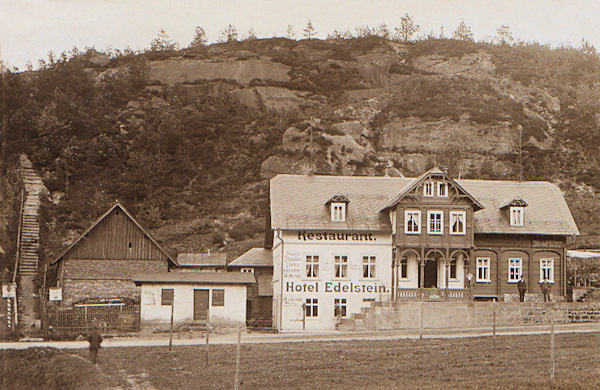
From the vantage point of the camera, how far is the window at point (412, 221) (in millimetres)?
44344

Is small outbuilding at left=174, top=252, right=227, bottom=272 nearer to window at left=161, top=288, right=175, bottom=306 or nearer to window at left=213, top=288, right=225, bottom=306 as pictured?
window at left=213, top=288, right=225, bottom=306

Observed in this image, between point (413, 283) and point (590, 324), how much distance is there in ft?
33.5

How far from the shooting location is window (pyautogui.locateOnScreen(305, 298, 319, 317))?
44.4 metres

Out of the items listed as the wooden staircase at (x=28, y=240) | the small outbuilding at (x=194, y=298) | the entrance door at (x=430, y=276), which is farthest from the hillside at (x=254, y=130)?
the entrance door at (x=430, y=276)

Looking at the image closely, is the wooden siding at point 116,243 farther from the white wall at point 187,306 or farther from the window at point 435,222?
the window at point 435,222

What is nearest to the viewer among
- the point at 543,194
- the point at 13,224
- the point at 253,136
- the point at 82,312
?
the point at 82,312

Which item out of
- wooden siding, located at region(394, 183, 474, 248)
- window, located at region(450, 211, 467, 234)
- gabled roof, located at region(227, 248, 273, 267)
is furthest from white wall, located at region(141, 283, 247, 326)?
window, located at region(450, 211, 467, 234)

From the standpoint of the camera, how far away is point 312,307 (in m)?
44.4

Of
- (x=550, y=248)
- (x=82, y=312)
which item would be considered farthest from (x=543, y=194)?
(x=82, y=312)

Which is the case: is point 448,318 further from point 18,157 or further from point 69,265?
point 18,157

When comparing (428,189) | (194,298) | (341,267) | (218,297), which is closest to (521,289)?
(428,189)

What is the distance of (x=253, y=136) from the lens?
9519cm

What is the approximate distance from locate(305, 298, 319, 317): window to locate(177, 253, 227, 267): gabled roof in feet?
53.1

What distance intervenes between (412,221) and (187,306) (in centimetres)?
1400
